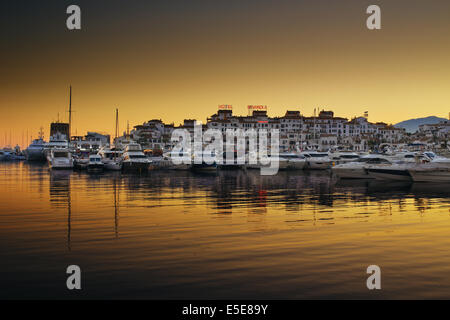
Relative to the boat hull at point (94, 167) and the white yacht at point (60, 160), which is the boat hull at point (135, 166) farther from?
the white yacht at point (60, 160)

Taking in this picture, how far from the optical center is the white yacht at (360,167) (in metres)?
41.2

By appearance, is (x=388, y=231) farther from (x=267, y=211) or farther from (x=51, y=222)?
(x=51, y=222)

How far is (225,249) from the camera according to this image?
12.9 m

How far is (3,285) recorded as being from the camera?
9555 millimetres

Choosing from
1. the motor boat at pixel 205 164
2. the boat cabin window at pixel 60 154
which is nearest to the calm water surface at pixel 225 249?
the motor boat at pixel 205 164

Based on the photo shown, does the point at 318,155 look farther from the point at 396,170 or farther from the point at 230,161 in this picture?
the point at 396,170

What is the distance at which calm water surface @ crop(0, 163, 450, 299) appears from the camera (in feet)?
30.7

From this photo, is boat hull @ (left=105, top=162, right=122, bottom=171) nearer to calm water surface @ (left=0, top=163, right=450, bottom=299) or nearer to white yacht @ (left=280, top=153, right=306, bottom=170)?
white yacht @ (left=280, top=153, right=306, bottom=170)

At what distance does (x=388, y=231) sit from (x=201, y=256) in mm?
7361

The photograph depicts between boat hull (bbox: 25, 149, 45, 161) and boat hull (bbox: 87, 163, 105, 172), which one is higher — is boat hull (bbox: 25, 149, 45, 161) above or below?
above

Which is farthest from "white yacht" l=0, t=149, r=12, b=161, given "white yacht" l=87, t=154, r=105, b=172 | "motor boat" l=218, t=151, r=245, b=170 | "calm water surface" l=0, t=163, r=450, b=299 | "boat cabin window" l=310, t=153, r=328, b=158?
"calm water surface" l=0, t=163, r=450, b=299

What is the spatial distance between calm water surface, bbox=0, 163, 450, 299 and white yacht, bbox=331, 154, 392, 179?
724 inches

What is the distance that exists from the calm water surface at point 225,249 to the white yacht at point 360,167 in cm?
1838
